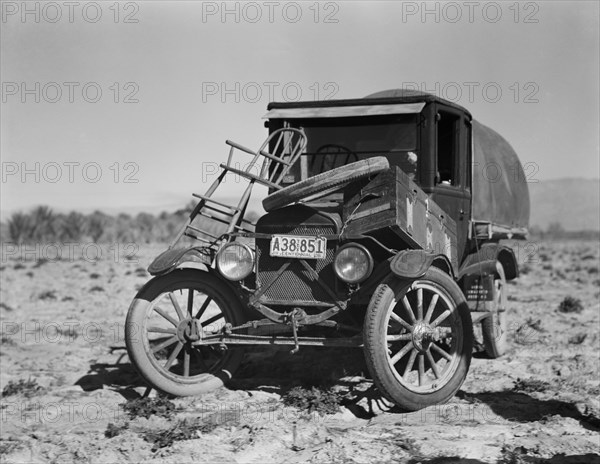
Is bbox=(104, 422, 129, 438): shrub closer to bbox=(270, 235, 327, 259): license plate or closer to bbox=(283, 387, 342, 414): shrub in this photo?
bbox=(283, 387, 342, 414): shrub

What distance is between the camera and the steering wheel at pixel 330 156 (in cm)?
743

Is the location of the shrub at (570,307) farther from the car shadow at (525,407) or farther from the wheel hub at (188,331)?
the wheel hub at (188,331)

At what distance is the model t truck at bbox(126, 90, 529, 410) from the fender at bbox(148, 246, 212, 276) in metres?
0.01

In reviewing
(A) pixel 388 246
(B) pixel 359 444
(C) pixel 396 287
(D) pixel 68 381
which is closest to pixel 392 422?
(B) pixel 359 444

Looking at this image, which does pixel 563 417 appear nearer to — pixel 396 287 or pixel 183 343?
pixel 396 287

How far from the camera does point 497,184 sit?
31.1ft

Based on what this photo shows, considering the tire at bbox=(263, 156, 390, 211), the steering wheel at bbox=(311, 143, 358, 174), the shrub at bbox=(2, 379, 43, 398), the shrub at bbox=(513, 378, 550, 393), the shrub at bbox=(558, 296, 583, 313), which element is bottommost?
the shrub at bbox=(2, 379, 43, 398)

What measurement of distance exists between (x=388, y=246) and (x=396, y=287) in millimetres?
580

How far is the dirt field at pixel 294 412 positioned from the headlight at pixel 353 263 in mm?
1081

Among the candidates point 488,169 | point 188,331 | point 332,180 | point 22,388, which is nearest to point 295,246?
point 332,180

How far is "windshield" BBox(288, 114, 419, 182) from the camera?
7.26 m

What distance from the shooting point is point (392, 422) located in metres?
5.50

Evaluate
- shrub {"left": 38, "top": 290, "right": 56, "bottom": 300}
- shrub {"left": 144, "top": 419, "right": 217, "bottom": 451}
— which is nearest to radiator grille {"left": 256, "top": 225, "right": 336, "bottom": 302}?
shrub {"left": 144, "top": 419, "right": 217, "bottom": 451}

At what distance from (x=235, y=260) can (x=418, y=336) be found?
1.75 m
